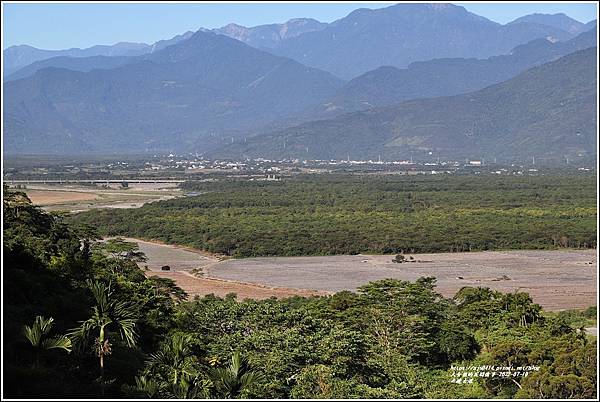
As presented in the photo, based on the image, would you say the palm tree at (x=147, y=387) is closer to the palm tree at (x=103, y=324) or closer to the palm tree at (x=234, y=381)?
the palm tree at (x=103, y=324)

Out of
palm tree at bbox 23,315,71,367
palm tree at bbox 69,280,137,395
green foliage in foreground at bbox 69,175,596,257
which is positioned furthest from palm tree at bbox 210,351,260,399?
green foliage in foreground at bbox 69,175,596,257

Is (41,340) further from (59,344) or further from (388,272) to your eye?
(388,272)

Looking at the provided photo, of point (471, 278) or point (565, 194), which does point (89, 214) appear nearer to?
point (471, 278)

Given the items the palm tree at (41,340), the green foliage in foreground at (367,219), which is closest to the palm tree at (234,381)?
the palm tree at (41,340)

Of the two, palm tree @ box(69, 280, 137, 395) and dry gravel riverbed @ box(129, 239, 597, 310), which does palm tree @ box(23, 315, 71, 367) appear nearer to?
palm tree @ box(69, 280, 137, 395)

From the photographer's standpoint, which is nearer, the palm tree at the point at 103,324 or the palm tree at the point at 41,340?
the palm tree at the point at 41,340

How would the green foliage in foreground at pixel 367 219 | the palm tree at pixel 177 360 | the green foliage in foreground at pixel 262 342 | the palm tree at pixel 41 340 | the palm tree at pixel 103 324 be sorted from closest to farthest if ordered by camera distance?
the palm tree at pixel 41 340, the palm tree at pixel 103 324, the green foliage in foreground at pixel 262 342, the palm tree at pixel 177 360, the green foliage in foreground at pixel 367 219

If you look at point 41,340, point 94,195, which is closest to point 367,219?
point 94,195
